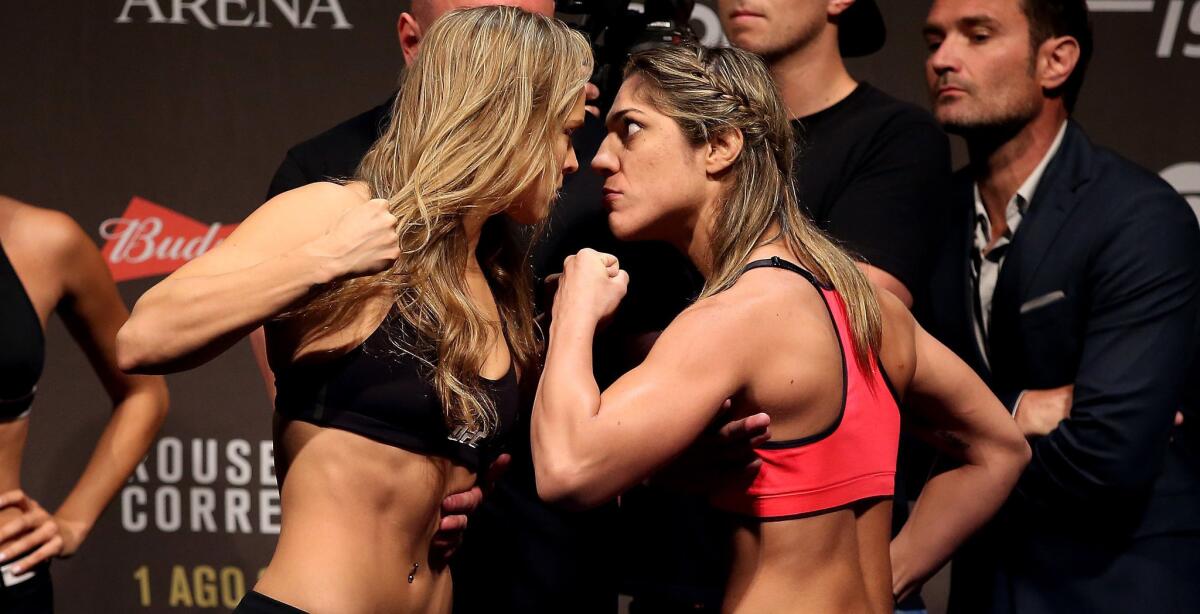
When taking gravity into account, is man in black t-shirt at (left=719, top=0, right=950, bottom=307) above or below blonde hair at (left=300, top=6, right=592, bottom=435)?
below

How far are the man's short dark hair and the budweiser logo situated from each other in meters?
2.20

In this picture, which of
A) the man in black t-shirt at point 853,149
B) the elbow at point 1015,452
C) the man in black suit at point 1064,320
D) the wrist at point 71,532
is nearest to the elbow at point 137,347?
the wrist at point 71,532

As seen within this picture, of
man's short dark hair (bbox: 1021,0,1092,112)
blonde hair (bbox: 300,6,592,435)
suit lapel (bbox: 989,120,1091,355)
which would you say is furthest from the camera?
man's short dark hair (bbox: 1021,0,1092,112)

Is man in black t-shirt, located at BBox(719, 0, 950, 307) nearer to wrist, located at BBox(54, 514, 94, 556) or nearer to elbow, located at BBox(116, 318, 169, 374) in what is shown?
elbow, located at BBox(116, 318, 169, 374)

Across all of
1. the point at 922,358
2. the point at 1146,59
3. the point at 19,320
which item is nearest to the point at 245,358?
the point at 19,320

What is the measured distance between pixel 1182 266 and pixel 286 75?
238 centimetres

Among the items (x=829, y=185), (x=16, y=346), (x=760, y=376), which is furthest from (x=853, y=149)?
(x=16, y=346)

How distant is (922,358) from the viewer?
6.57ft

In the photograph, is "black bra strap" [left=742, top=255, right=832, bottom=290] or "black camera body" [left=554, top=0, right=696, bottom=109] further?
"black camera body" [left=554, top=0, right=696, bottom=109]

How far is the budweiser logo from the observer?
3.54m

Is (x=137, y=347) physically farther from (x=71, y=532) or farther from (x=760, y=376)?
(x=71, y=532)

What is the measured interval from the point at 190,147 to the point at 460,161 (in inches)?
77.1

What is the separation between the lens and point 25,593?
7.90 ft

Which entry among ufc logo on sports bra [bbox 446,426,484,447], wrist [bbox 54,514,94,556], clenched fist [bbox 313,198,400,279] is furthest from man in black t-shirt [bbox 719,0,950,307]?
wrist [bbox 54,514,94,556]
